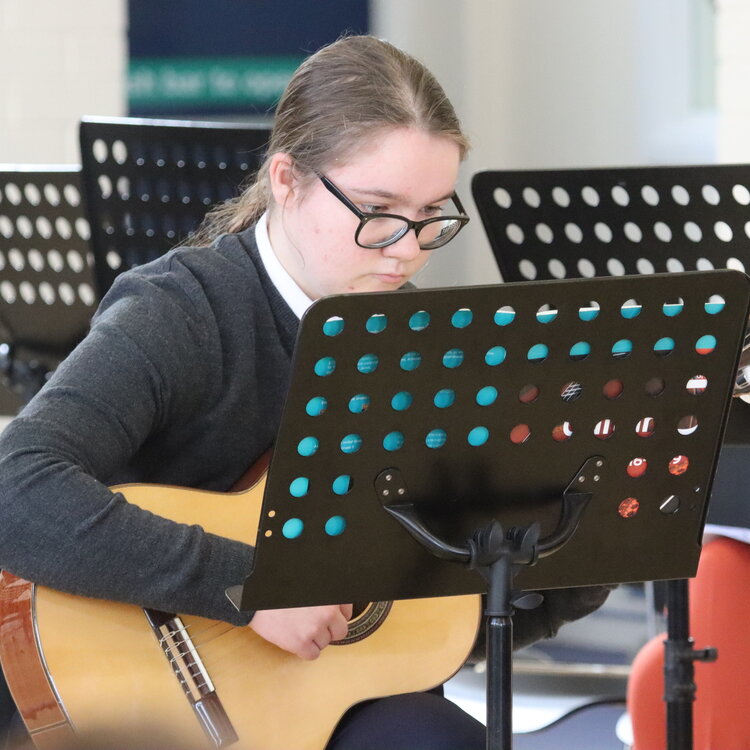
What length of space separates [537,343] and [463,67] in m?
2.42

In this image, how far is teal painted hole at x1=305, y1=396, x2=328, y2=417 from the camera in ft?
3.07

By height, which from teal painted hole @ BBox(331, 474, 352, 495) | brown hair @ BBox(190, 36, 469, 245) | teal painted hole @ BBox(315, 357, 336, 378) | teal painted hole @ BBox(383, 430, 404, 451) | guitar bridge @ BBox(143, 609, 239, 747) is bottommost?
guitar bridge @ BBox(143, 609, 239, 747)

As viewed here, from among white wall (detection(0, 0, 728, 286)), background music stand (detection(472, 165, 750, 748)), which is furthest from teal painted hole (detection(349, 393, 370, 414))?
white wall (detection(0, 0, 728, 286))

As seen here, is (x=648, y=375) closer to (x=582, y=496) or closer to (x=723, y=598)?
(x=582, y=496)

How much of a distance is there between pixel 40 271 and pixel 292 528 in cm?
104

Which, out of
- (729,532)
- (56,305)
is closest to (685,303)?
(729,532)

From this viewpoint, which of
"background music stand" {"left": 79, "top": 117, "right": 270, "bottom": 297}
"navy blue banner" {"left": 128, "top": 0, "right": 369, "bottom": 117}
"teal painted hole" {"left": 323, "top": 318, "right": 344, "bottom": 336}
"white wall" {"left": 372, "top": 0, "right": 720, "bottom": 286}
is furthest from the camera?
"navy blue banner" {"left": 128, "top": 0, "right": 369, "bottom": 117}

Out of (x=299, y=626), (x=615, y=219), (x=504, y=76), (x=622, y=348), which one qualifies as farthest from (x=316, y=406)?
Result: (x=504, y=76)

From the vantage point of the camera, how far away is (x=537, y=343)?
0.97 m

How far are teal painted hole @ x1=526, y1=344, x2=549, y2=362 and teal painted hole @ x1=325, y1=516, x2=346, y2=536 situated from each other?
0.20 metres

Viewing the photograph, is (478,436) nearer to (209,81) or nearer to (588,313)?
(588,313)

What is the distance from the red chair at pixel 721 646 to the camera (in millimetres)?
1710

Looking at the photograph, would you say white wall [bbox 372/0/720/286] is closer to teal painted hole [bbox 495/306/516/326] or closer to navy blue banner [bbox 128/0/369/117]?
navy blue banner [bbox 128/0/369/117]

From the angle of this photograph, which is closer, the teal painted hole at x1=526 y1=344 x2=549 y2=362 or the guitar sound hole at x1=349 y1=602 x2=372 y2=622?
the teal painted hole at x1=526 y1=344 x2=549 y2=362
